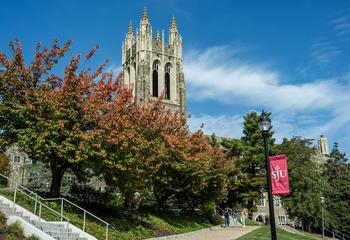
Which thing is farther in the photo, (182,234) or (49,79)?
(182,234)

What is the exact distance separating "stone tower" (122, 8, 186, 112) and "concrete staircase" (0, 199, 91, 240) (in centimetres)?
5397

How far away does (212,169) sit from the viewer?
31938mm

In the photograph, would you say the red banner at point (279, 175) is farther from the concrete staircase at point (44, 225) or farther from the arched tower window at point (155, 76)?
the arched tower window at point (155, 76)

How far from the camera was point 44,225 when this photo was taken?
14086mm

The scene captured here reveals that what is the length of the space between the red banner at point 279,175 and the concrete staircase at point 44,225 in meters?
7.38

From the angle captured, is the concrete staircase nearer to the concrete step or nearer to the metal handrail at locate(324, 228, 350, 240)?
the concrete step

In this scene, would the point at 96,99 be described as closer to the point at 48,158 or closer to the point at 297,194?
the point at 48,158

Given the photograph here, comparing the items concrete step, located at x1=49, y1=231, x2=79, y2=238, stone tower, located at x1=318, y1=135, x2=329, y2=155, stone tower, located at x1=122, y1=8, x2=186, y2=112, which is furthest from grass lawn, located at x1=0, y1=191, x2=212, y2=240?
stone tower, located at x1=318, y1=135, x2=329, y2=155

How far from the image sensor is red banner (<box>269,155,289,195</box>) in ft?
35.5

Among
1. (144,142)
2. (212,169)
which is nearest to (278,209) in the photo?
(212,169)

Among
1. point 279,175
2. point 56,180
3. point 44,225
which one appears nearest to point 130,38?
point 56,180

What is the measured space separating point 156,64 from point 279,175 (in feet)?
212

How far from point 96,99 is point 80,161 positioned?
2884 mm

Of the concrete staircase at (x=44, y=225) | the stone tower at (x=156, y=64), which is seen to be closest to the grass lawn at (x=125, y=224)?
the concrete staircase at (x=44, y=225)
